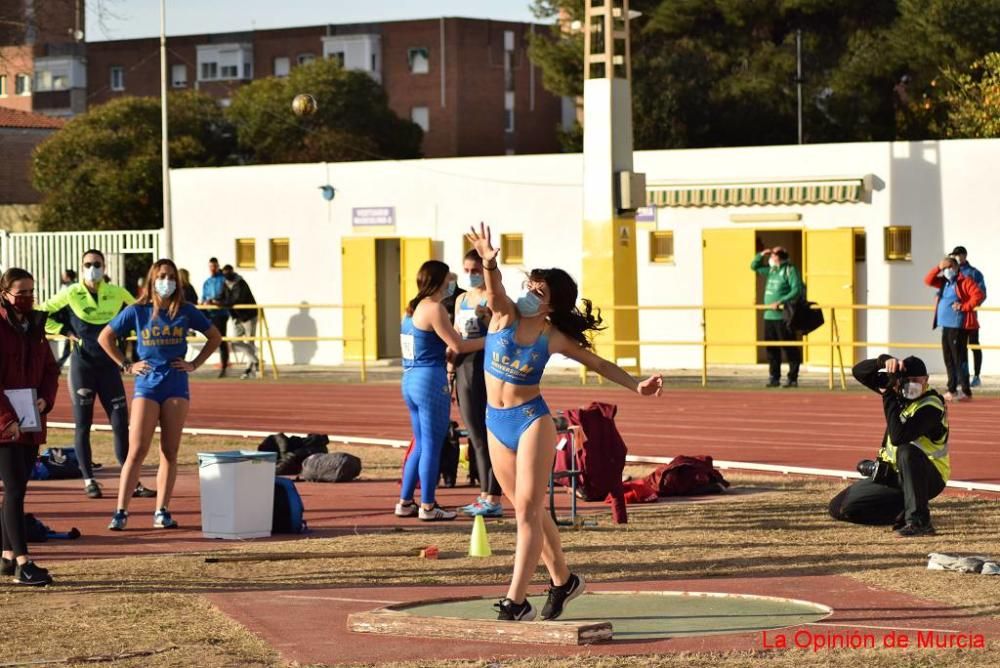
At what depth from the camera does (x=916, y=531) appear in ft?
40.4

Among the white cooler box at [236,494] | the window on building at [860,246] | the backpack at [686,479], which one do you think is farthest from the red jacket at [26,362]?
the window on building at [860,246]

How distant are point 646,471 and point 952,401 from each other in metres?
7.97

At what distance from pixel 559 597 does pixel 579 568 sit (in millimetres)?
1980

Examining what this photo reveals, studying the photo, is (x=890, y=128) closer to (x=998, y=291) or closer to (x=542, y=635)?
(x=998, y=291)

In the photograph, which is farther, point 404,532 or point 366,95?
point 366,95

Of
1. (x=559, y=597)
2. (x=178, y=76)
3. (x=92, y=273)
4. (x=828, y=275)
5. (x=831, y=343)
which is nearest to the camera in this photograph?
(x=559, y=597)

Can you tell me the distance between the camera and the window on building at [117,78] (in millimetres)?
88438

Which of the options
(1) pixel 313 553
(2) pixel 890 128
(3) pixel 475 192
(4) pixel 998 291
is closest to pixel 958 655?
(1) pixel 313 553

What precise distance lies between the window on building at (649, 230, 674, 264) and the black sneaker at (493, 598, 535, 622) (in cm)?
2259

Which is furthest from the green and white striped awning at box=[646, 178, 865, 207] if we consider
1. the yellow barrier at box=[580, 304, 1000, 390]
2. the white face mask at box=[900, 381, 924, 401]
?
the white face mask at box=[900, 381, 924, 401]

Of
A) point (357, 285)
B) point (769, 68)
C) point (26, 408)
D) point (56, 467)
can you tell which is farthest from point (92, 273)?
point (769, 68)

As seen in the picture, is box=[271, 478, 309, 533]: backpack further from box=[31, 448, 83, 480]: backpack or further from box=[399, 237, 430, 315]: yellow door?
box=[399, 237, 430, 315]: yellow door

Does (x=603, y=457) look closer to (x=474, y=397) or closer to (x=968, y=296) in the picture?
(x=474, y=397)

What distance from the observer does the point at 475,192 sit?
108 feet
